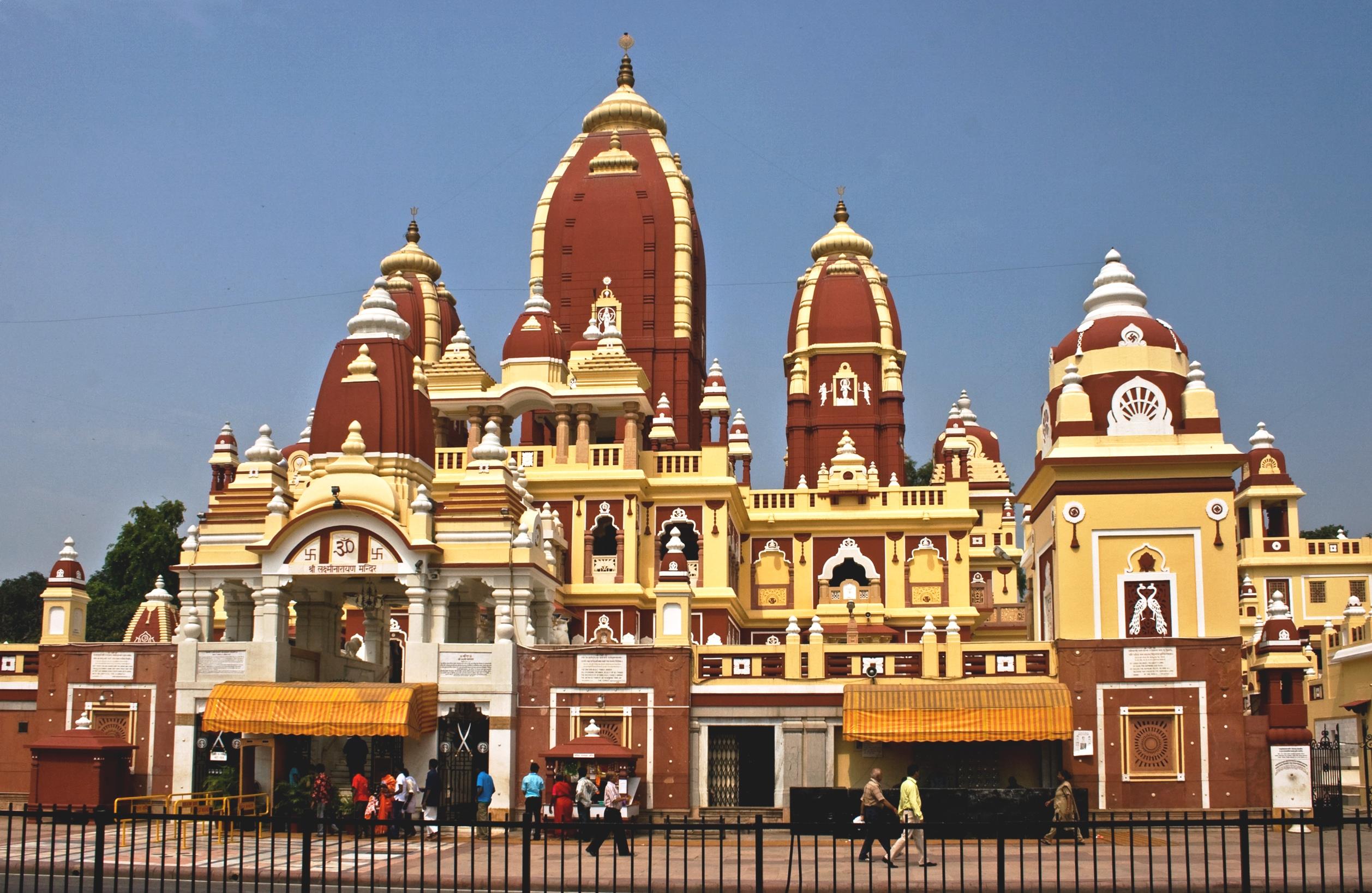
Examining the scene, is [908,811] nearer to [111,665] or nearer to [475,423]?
[111,665]

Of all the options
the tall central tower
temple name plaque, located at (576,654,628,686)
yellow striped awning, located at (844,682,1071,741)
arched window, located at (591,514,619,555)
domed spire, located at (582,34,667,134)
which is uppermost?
domed spire, located at (582,34,667,134)

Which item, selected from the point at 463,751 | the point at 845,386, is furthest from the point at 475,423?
the point at 845,386

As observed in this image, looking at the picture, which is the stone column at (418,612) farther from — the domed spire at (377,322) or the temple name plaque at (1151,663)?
the temple name plaque at (1151,663)

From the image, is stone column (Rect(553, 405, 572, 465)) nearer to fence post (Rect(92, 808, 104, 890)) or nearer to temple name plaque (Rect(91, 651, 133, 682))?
temple name plaque (Rect(91, 651, 133, 682))

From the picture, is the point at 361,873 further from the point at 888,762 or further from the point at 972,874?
the point at 888,762

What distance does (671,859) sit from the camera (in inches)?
847

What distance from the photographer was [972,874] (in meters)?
19.2

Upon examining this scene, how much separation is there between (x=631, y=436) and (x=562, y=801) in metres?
16.9

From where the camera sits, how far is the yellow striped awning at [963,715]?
2616cm

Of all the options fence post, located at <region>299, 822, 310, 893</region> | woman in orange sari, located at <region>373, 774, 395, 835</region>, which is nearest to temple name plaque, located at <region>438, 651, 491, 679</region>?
woman in orange sari, located at <region>373, 774, 395, 835</region>

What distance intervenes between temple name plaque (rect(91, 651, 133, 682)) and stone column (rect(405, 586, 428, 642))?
534cm

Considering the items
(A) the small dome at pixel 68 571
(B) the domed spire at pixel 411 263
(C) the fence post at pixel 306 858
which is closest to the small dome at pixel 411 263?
(B) the domed spire at pixel 411 263

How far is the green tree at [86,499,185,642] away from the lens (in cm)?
6381

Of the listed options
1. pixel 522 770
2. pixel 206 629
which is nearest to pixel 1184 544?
pixel 522 770
